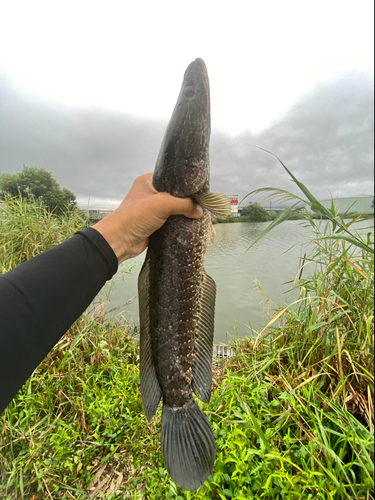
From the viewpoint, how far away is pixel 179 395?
119cm

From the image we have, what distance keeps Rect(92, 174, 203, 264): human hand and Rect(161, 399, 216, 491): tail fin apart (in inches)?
35.3

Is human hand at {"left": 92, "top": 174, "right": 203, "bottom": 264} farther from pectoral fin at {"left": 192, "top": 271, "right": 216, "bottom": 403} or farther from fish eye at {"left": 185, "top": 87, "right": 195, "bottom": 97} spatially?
fish eye at {"left": 185, "top": 87, "right": 195, "bottom": 97}

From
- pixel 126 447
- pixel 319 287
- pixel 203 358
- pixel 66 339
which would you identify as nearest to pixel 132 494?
pixel 126 447

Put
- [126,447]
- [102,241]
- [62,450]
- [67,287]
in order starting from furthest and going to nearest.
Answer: [126,447] → [62,450] → [102,241] → [67,287]

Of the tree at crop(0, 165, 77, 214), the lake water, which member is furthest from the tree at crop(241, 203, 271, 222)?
the tree at crop(0, 165, 77, 214)

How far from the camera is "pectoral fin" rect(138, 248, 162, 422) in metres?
1.23

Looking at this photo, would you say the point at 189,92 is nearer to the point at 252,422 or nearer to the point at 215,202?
the point at 215,202

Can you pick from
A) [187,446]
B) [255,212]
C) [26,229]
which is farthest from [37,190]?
[187,446]

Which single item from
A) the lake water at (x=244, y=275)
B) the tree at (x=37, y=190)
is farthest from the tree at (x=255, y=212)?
the tree at (x=37, y=190)

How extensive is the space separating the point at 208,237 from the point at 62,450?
2201 mm

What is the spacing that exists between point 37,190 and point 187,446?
4.11m

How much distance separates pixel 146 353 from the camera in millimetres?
1285

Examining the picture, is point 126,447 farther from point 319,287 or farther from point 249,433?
point 319,287

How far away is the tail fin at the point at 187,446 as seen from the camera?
1060 mm
